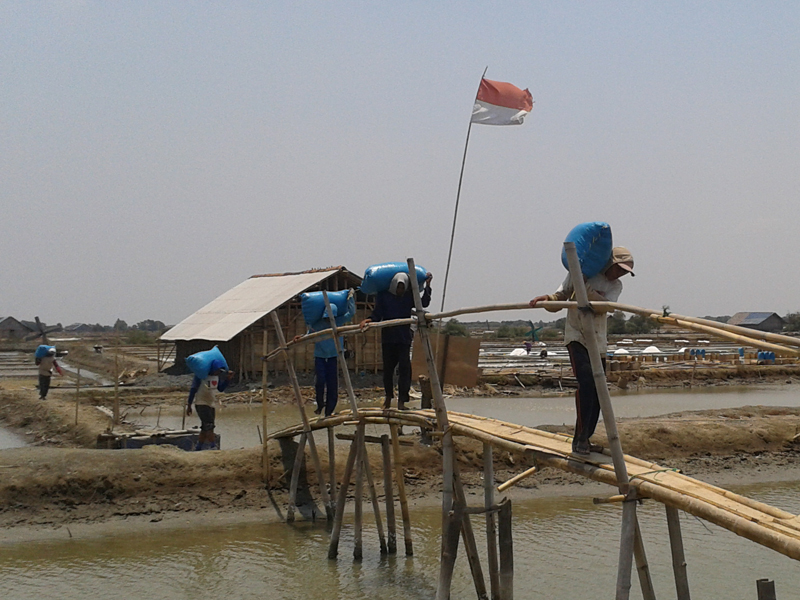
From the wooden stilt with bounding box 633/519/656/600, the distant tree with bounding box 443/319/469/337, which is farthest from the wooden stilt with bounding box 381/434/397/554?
the wooden stilt with bounding box 633/519/656/600

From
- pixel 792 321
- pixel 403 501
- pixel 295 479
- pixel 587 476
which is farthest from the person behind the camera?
pixel 792 321

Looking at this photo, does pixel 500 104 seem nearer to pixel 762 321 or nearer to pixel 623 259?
pixel 623 259

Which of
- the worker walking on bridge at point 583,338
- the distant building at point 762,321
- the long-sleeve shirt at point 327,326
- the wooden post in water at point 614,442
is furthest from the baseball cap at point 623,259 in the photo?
the distant building at point 762,321

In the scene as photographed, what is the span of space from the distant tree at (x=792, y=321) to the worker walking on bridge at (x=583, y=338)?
265 ft

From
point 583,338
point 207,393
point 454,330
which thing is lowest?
point 207,393

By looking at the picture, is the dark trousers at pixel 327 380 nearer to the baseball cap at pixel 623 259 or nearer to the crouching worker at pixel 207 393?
the crouching worker at pixel 207 393

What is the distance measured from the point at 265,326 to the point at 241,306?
3569 millimetres

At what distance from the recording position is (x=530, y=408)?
21906 mm

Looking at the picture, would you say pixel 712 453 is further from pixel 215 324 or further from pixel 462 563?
pixel 215 324

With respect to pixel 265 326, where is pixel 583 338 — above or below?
below

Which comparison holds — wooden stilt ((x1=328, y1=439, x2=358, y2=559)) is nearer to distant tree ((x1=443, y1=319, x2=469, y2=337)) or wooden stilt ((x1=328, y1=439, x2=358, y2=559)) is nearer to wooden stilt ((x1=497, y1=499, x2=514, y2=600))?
distant tree ((x1=443, y1=319, x2=469, y2=337))

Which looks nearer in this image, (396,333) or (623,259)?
(623,259)

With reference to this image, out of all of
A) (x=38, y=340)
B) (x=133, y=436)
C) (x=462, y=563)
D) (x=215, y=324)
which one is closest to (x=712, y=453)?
(x=462, y=563)

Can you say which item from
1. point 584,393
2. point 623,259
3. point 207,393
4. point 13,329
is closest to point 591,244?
point 623,259
